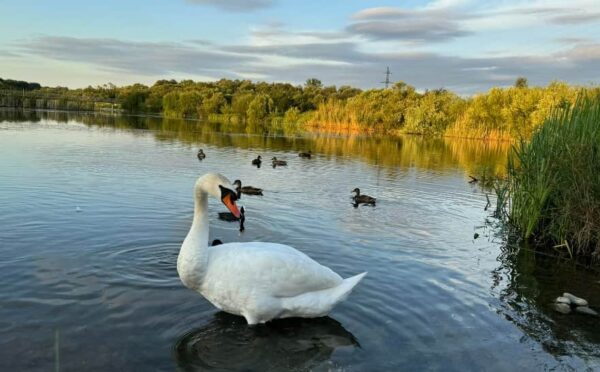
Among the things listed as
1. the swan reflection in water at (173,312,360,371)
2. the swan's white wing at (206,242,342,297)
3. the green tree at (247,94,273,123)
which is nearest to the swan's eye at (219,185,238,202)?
the swan's white wing at (206,242,342,297)

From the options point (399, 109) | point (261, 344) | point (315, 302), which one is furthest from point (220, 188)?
point (399, 109)

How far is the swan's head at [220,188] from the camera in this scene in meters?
6.73

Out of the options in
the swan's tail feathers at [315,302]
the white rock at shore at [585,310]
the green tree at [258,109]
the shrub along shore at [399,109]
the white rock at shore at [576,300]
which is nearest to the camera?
the swan's tail feathers at [315,302]

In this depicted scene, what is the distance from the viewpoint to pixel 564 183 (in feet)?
39.2

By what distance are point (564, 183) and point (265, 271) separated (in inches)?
329

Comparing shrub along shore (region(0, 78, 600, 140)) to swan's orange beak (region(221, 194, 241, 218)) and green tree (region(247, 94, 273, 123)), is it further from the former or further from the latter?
swan's orange beak (region(221, 194, 241, 218))

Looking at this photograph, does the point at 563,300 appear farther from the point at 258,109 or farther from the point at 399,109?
the point at 258,109

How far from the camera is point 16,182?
55.7ft

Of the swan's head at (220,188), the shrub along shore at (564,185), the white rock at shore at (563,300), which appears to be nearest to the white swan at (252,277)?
the swan's head at (220,188)

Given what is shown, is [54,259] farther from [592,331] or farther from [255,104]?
[255,104]

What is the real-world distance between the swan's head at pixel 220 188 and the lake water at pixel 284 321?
5.70ft

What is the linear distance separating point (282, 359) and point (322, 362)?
0.49m

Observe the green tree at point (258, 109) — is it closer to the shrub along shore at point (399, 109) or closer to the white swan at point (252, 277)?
the shrub along shore at point (399, 109)

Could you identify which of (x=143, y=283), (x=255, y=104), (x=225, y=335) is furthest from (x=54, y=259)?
(x=255, y=104)
